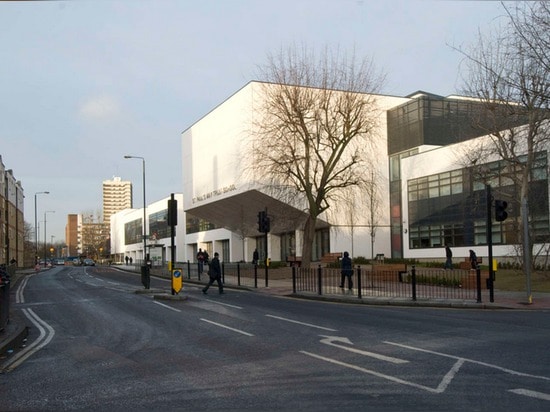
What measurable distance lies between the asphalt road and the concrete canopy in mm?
33124

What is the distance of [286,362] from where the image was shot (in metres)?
9.31

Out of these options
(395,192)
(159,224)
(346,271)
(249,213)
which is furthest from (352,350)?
(159,224)

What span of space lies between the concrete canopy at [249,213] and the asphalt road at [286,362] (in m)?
33.1

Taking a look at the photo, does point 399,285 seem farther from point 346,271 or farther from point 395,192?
point 395,192

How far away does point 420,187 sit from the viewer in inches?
2041

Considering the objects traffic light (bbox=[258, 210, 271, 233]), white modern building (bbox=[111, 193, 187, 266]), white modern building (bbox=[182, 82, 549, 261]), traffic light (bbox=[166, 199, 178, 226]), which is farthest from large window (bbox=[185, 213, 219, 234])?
traffic light (bbox=[166, 199, 178, 226])

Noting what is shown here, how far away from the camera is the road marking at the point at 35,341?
1020 centimetres

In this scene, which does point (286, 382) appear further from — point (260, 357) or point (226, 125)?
point (226, 125)

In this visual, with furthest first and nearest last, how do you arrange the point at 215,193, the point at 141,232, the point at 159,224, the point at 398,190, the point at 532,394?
the point at 141,232, the point at 159,224, the point at 215,193, the point at 398,190, the point at 532,394

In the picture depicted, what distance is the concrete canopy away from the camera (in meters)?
50.9

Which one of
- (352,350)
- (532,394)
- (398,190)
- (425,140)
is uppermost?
(425,140)

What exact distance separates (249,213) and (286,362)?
172ft

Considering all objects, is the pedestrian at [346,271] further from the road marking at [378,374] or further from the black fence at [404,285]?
the road marking at [378,374]

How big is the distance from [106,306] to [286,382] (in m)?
13.6
